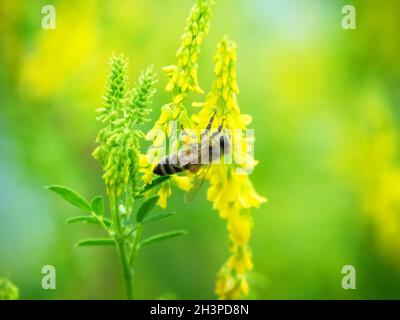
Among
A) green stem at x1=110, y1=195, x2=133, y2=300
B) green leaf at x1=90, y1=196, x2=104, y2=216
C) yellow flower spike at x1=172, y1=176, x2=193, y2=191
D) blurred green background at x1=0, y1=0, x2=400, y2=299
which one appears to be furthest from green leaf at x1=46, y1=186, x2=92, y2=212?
blurred green background at x1=0, y1=0, x2=400, y2=299

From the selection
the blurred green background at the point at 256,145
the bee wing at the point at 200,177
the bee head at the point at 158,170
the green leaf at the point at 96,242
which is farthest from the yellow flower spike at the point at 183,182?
the blurred green background at the point at 256,145

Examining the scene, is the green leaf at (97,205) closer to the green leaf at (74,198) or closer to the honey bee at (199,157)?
the green leaf at (74,198)

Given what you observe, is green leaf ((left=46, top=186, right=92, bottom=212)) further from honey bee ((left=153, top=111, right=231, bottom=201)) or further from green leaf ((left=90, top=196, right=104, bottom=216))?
honey bee ((left=153, top=111, right=231, bottom=201))

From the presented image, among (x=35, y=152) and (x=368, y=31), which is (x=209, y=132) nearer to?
(x=35, y=152)

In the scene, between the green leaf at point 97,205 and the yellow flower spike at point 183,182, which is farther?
the yellow flower spike at point 183,182

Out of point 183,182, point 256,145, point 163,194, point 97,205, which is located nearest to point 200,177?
point 183,182

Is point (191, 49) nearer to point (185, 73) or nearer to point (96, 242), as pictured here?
point (185, 73)
